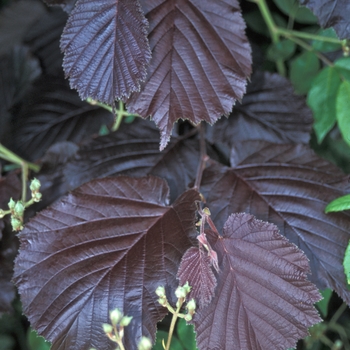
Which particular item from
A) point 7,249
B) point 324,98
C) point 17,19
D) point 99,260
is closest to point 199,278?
point 99,260

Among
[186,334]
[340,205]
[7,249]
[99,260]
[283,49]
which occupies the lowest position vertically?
[186,334]

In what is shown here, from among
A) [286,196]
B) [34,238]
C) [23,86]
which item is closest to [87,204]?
[34,238]

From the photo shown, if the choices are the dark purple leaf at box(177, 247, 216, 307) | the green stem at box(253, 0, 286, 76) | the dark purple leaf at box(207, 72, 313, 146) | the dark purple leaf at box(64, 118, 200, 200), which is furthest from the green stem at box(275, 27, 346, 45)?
the dark purple leaf at box(177, 247, 216, 307)

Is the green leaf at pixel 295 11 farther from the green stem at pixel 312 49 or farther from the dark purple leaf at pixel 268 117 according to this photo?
the dark purple leaf at pixel 268 117

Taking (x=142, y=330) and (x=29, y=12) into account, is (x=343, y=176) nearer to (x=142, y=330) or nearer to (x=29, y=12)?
(x=142, y=330)

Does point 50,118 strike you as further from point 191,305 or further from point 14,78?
point 191,305

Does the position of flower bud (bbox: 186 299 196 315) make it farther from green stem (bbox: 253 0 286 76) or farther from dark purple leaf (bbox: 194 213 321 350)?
green stem (bbox: 253 0 286 76)

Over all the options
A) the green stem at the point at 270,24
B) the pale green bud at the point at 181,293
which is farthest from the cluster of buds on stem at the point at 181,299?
the green stem at the point at 270,24
